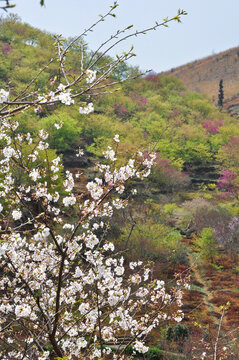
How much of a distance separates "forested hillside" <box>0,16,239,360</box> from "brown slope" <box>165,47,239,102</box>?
23.9m

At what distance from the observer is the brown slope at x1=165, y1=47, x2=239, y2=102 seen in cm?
7625

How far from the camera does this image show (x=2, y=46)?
4294 centimetres

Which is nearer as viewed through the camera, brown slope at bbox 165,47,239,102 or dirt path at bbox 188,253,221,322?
dirt path at bbox 188,253,221,322

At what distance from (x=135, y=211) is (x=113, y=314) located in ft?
45.6

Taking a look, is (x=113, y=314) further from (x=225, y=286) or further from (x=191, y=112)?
(x=191, y=112)

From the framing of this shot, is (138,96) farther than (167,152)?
Yes

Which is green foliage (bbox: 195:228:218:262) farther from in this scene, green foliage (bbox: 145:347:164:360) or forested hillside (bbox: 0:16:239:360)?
green foliage (bbox: 145:347:164:360)

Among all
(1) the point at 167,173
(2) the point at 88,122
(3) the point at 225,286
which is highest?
(2) the point at 88,122

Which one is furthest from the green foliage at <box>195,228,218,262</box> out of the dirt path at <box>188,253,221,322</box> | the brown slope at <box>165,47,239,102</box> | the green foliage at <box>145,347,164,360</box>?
the brown slope at <box>165,47,239,102</box>

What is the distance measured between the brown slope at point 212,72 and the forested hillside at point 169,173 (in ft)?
78.4

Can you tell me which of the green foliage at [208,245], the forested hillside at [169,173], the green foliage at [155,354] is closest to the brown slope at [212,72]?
the forested hillside at [169,173]

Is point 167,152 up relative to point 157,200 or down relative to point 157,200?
up

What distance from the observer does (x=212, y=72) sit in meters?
81.8

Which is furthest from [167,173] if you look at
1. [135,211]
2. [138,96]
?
[138,96]
